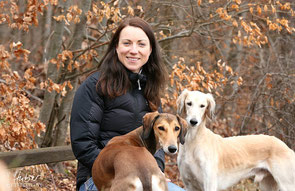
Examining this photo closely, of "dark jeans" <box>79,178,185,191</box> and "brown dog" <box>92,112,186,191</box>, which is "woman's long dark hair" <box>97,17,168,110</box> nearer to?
"brown dog" <box>92,112,186,191</box>

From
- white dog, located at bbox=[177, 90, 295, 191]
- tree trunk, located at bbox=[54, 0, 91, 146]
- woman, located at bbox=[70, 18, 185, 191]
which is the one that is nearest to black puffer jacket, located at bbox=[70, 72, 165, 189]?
woman, located at bbox=[70, 18, 185, 191]

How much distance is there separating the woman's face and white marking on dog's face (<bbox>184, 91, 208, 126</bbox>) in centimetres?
106

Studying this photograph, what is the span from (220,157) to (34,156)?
2.12 metres

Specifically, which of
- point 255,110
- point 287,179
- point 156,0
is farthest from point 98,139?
point 255,110

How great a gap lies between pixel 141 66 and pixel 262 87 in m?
4.89

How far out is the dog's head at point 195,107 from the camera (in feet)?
14.5

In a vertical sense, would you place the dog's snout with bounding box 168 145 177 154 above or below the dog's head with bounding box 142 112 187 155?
below

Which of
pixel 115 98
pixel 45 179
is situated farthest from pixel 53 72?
pixel 115 98

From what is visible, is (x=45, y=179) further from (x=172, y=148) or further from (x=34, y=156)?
(x=172, y=148)

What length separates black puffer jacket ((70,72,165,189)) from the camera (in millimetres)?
3301

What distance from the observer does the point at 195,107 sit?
4.45 metres

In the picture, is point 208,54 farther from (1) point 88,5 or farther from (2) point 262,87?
(1) point 88,5

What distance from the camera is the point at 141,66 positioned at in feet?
12.2

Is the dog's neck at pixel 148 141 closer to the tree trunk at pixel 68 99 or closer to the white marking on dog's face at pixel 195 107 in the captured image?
the white marking on dog's face at pixel 195 107
